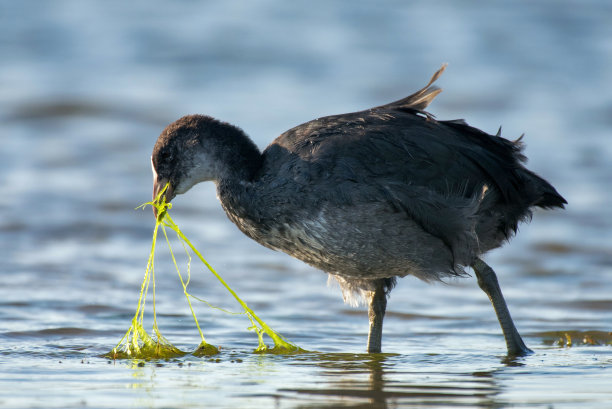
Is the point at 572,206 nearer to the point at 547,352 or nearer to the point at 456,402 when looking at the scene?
the point at 547,352

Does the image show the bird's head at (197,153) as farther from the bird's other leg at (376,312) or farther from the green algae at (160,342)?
the bird's other leg at (376,312)

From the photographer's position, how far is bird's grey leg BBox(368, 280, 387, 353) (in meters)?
6.00

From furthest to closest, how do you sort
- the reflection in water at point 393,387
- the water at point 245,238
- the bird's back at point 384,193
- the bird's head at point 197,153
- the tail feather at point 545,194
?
the tail feather at point 545,194 < the bird's head at point 197,153 < the bird's back at point 384,193 < the water at point 245,238 < the reflection in water at point 393,387

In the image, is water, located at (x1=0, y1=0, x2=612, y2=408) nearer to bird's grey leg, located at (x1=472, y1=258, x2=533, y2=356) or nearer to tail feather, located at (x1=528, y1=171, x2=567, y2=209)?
bird's grey leg, located at (x1=472, y1=258, x2=533, y2=356)

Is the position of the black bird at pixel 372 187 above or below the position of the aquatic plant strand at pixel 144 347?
above

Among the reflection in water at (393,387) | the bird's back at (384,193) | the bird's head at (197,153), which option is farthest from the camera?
the bird's head at (197,153)

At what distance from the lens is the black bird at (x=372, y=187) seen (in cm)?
532

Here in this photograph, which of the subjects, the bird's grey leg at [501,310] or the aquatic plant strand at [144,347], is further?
the bird's grey leg at [501,310]

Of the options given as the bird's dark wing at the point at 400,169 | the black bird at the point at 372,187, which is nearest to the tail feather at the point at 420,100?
the black bird at the point at 372,187

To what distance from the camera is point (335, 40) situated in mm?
17844

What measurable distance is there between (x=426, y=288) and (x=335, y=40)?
34.3 feet

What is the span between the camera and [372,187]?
5.34 m

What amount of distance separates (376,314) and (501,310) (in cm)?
85

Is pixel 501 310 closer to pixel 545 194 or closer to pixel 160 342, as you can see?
pixel 545 194
